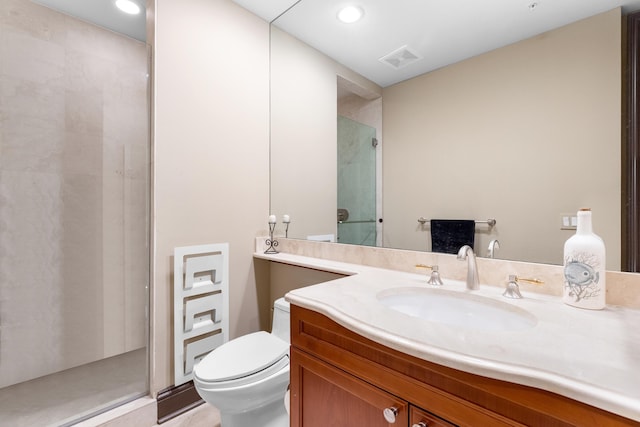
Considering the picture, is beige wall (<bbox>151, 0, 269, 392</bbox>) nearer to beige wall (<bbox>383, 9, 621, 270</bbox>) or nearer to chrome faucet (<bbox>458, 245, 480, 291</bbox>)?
beige wall (<bbox>383, 9, 621, 270</bbox>)

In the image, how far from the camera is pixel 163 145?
153 centimetres

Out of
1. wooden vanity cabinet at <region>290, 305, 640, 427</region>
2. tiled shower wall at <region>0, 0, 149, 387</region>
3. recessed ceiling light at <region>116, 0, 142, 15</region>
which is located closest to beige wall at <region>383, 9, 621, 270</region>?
wooden vanity cabinet at <region>290, 305, 640, 427</region>

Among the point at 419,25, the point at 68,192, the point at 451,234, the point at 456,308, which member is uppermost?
the point at 419,25

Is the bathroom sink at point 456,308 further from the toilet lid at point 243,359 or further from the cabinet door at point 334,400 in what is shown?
the toilet lid at point 243,359

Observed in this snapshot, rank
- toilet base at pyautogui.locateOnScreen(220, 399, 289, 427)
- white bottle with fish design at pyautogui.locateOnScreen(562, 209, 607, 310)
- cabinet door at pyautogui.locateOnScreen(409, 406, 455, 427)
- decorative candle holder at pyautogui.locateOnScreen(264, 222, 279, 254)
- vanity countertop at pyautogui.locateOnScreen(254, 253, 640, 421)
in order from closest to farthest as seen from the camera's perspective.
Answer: vanity countertop at pyautogui.locateOnScreen(254, 253, 640, 421)
cabinet door at pyautogui.locateOnScreen(409, 406, 455, 427)
white bottle with fish design at pyautogui.locateOnScreen(562, 209, 607, 310)
toilet base at pyautogui.locateOnScreen(220, 399, 289, 427)
decorative candle holder at pyautogui.locateOnScreen(264, 222, 279, 254)

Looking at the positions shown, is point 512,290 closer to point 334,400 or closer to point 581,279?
point 581,279

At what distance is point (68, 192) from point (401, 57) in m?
2.14

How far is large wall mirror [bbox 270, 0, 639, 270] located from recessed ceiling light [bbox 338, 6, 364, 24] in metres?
0.04

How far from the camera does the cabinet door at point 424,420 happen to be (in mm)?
619

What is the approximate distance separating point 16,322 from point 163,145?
4.47ft

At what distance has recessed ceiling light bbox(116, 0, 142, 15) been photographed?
1726 millimetres

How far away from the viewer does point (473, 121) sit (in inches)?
47.2

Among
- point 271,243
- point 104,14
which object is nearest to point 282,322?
point 271,243

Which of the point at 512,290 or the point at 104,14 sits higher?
the point at 104,14
